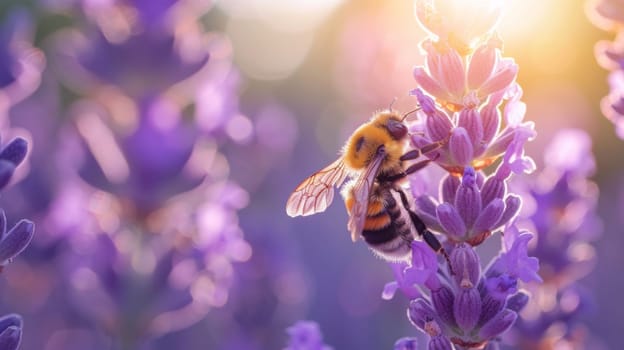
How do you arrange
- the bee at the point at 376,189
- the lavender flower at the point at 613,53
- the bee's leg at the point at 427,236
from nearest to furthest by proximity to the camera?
the bee's leg at the point at 427,236
the lavender flower at the point at 613,53
the bee at the point at 376,189

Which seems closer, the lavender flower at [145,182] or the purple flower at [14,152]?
the purple flower at [14,152]

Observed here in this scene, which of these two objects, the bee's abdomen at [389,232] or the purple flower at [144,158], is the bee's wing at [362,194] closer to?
the bee's abdomen at [389,232]

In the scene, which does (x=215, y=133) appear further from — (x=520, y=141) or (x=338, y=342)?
(x=520, y=141)

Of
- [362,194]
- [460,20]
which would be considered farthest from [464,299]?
[362,194]

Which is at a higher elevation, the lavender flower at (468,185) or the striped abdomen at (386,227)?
the striped abdomen at (386,227)

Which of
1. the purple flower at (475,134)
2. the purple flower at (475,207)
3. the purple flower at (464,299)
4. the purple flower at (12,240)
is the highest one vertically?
the purple flower at (475,134)

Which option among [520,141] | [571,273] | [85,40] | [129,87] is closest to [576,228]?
[571,273]

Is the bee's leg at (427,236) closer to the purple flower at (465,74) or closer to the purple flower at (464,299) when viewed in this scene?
the purple flower at (464,299)

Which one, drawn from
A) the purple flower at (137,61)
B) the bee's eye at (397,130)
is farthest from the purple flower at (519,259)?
the purple flower at (137,61)

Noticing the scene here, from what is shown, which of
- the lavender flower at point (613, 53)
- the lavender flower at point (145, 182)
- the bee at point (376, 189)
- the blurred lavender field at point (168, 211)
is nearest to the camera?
the lavender flower at point (613, 53)
